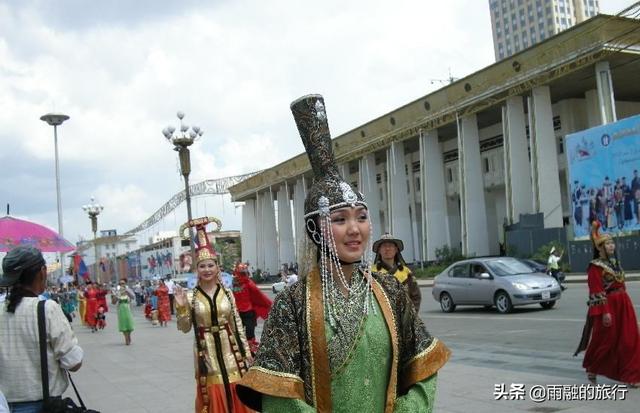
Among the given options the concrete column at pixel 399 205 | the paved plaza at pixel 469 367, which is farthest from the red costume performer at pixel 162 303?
the concrete column at pixel 399 205

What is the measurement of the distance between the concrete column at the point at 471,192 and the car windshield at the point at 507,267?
61.6ft

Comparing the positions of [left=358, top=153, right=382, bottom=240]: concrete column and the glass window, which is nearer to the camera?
the glass window

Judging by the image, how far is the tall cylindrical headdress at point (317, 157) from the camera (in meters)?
2.80

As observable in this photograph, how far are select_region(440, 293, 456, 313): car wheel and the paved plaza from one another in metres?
0.71

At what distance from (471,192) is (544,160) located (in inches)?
224

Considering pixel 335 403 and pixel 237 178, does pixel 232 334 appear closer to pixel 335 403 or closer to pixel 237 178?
pixel 335 403

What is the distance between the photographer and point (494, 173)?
4109 centimetres

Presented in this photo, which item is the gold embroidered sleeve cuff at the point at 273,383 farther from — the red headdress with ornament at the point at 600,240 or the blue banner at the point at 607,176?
the blue banner at the point at 607,176

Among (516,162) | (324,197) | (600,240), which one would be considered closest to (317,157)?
(324,197)

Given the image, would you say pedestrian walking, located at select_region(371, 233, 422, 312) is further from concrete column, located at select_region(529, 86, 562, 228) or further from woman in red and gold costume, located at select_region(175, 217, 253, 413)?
concrete column, located at select_region(529, 86, 562, 228)

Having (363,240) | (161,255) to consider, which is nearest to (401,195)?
(161,255)

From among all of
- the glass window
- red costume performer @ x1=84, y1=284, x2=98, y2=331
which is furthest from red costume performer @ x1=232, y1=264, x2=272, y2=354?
red costume performer @ x1=84, y1=284, x2=98, y2=331

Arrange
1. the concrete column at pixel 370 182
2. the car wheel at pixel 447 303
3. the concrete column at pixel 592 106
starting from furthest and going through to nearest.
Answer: the concrete column at pixel 370 182 → the concrete column at pixel 592 106 → the car wheel at pixel 447 303

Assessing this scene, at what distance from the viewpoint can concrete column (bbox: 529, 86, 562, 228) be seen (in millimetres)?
31250
